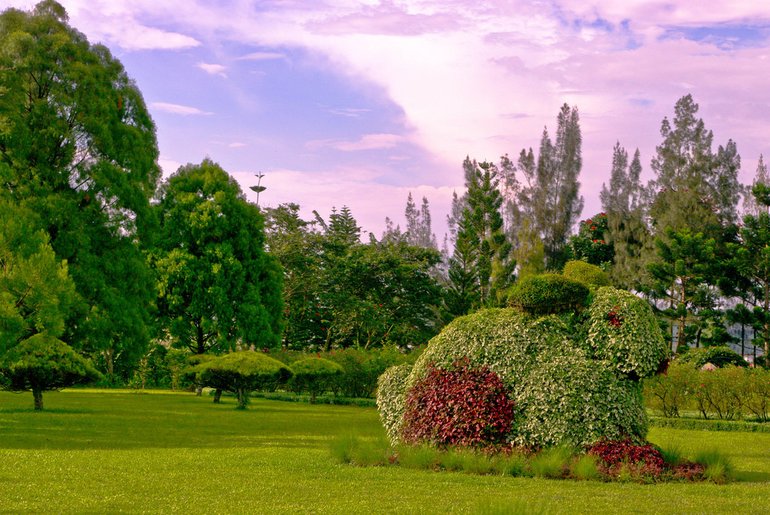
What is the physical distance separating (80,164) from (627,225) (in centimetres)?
3621

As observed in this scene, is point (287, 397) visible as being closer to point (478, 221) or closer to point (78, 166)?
point (78, 166)

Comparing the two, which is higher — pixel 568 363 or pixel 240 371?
pixel 568 363

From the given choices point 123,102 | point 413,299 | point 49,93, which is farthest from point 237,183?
point 413,299

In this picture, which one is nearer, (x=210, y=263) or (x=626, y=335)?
(x=626, y=335)

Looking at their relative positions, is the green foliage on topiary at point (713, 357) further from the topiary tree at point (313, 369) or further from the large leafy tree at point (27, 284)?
the large leafy tree at point (27, 284)

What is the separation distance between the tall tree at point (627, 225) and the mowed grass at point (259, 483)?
3033cm

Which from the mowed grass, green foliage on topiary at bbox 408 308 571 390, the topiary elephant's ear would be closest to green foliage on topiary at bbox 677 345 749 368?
the mowed grass

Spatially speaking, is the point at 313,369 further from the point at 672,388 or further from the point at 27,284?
the point at 27,284

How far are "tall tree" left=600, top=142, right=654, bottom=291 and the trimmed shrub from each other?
3168 cm

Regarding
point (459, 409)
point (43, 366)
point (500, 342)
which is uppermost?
point (500, 342)

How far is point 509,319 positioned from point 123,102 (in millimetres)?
20353

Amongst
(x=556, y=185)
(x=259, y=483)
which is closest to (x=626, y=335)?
(x=259, y=483)

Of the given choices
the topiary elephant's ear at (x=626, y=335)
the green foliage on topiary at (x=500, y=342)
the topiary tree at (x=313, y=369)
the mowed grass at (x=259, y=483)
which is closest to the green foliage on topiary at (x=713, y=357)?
the topiary tree at (x=313, y=369)

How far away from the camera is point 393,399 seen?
14852mm
